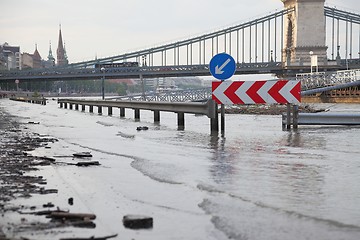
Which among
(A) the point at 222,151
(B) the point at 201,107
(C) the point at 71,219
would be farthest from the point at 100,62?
(C) the point at 71,219

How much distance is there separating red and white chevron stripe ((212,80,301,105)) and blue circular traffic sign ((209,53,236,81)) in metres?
0.35

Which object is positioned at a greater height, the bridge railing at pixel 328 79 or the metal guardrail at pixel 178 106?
the bridge railing at pixel 328 79

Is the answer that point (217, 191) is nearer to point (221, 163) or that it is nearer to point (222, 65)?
point (221, 163)

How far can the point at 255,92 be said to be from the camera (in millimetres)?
17578

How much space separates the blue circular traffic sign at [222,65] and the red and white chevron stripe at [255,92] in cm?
35

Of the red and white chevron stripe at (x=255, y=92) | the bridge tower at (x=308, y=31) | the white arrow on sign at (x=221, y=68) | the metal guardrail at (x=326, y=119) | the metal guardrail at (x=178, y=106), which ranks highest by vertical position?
the bridge tower at (x=308, y=31)

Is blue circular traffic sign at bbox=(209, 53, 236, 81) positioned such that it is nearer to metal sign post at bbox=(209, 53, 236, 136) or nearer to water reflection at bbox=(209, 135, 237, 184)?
metal sign post at bbox=(209, 53, 236, 136)

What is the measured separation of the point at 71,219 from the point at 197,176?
3.24 metres

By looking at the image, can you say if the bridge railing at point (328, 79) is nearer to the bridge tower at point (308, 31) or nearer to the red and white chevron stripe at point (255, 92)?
the bridge tower at point (308, 31)

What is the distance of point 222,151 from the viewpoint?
12.4 meters

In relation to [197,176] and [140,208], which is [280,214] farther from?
[197,176]

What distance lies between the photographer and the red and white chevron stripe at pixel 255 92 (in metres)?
17.0

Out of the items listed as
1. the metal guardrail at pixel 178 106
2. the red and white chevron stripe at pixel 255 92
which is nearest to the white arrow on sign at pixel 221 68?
the red and white chevron stripe at pixel 255 92

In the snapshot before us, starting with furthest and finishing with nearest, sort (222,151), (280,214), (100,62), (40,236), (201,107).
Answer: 1. (100,62)
2. (201,107)
3. (222,151)
4. (280,214)
5. (40,236)
